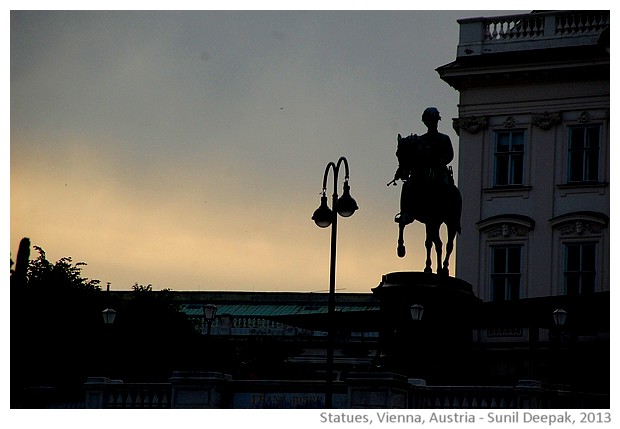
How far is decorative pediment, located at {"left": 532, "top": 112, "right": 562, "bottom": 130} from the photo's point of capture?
2144 inches

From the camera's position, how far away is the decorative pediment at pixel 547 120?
5447 centimetres

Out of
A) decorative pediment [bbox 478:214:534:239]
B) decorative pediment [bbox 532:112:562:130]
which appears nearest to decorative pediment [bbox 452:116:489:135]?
decorative pediment [bbox 532:112:562:130]

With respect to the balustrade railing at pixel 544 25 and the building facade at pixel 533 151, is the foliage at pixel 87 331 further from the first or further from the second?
the balustrade railing at pixel 544 25

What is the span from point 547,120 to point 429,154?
23372 mm

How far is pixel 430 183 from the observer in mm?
31984

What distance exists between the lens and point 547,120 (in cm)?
5453

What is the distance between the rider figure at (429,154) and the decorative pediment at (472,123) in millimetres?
23680

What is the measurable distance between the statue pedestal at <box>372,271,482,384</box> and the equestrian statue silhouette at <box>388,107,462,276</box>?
31.5 inches

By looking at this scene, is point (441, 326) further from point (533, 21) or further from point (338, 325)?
point (533, 21)

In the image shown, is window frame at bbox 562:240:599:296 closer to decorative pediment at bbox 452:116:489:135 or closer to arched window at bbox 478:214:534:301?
arched window at bbox 478:214:534:301

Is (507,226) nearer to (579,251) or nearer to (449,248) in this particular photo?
(579,251)

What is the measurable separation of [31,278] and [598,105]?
2002cm
